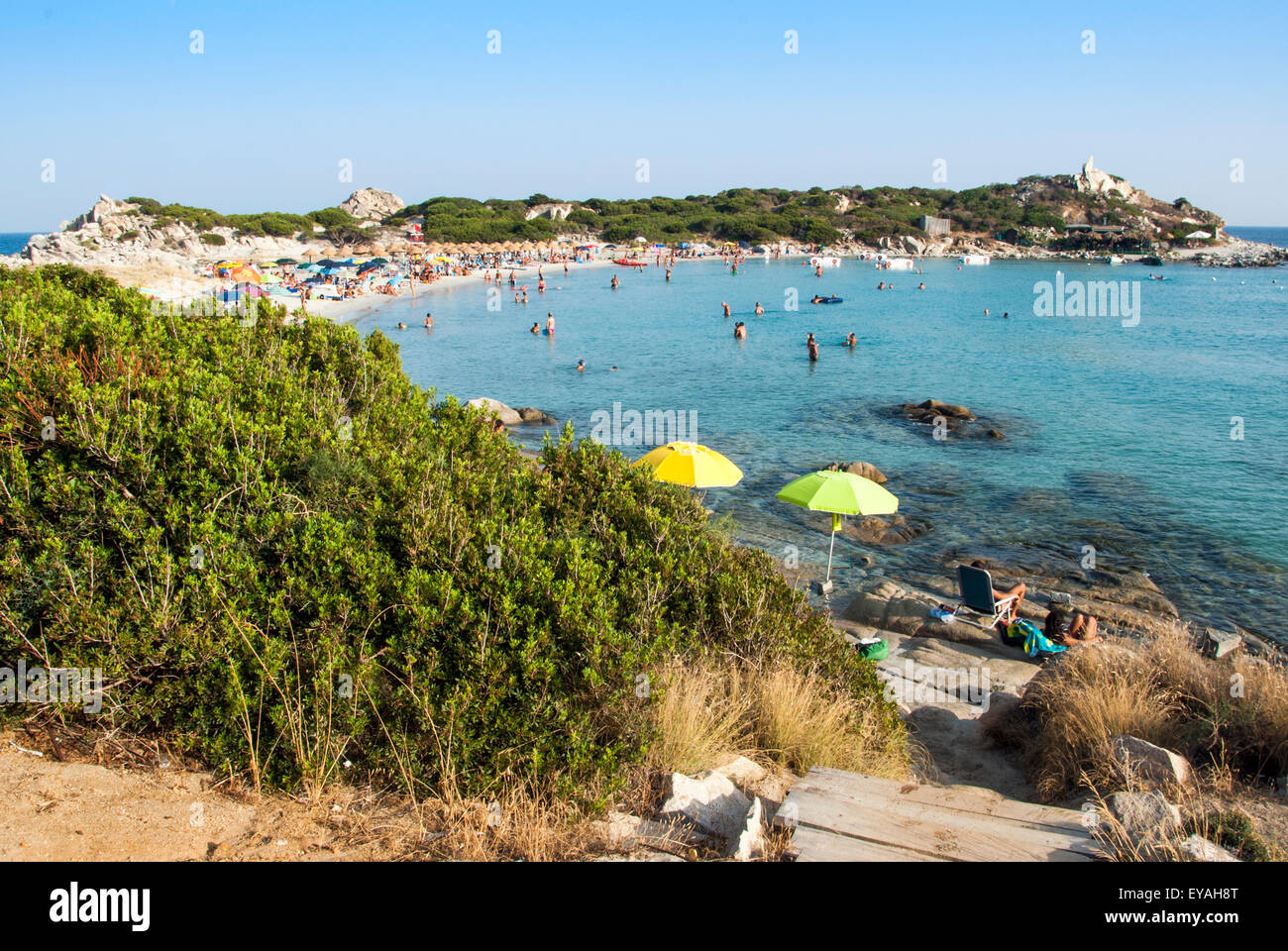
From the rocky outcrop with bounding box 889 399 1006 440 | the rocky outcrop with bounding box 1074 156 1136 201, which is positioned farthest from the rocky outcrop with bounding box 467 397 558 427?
the rocky outcrop with bounding box 1074 156 1136 201

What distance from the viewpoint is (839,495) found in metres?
12.5

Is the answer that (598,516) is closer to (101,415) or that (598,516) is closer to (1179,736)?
(101,415)

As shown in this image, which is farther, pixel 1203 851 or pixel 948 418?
pixel 948 418

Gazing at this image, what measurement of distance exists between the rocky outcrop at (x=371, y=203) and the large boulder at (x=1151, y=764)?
5598 inches

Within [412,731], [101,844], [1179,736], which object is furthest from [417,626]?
[1179,736]

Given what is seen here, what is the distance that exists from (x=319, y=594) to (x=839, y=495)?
30.2 ft

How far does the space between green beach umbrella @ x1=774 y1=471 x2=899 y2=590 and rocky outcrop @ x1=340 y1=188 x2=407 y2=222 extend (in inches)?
5305

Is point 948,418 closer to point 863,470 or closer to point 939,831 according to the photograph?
point 863,470

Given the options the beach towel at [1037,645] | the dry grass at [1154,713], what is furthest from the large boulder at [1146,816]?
the beach towel at [1037,645]

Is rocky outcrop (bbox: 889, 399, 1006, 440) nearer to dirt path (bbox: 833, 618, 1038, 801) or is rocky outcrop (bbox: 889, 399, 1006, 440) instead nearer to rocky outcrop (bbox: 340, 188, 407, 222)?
dirt path (bbox: 833, 618, 1038, 801)

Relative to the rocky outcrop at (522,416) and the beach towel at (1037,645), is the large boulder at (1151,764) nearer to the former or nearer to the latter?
the beach towel at (1037,645)

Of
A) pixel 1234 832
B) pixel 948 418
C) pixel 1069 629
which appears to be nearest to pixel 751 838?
pixel 1234 832

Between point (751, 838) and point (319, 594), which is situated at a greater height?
point (319, 594)

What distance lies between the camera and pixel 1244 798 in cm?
517
